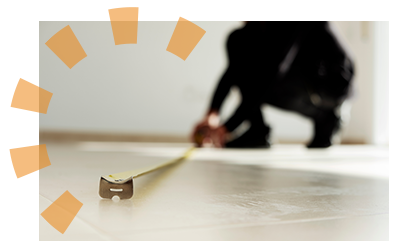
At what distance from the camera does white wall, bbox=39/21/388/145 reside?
13.0ft

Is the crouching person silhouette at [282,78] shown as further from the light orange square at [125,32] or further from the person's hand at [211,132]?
the light orange square at [125,32]

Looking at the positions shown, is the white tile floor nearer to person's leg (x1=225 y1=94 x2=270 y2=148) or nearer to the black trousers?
the black trousers

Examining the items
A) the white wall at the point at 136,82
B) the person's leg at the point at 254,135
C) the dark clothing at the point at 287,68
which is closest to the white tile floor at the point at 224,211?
the dark clothing at the point at 287,68

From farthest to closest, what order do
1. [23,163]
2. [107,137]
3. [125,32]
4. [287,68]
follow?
1. [125,32]
2. [107,137]
3. [287,68]
4. [23,163]

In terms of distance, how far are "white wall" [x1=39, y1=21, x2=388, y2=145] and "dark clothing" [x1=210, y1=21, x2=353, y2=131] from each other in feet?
6.44

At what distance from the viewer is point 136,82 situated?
4160 mm

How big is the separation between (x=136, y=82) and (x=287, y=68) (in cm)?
235

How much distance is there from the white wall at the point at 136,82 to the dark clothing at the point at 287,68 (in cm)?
196

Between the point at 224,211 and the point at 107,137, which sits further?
the point at 107,137

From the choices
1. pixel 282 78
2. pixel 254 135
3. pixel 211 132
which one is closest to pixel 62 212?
pixel 211 132

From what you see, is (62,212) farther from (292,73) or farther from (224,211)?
(292,73)

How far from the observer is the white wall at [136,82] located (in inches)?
157

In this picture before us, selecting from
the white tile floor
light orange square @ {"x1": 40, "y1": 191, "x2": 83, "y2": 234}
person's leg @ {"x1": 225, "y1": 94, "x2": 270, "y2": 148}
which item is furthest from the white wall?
light orange square @ {"x1": 40, "y1": 191, "x2": 83, "y2": 234}

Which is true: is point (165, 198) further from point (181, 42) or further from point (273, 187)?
point (181, 42)
